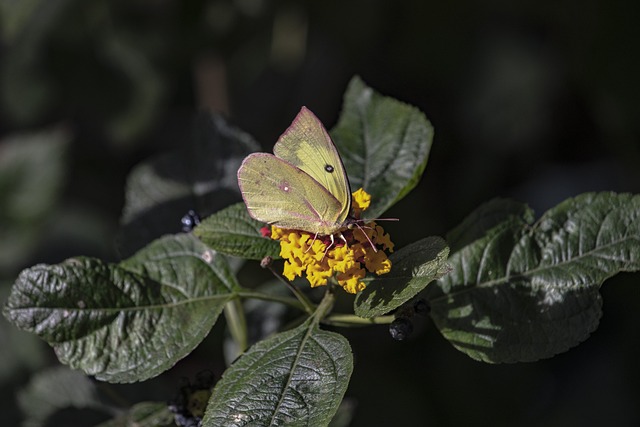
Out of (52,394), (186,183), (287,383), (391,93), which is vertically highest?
Answer: (186,183)

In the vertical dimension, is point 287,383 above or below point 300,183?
below

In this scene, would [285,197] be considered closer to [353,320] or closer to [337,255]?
[337,255]

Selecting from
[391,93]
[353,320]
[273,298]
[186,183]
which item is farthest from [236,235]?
[391,93]

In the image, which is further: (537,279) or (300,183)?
(537,279)

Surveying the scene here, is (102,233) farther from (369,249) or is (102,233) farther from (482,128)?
(369,249)

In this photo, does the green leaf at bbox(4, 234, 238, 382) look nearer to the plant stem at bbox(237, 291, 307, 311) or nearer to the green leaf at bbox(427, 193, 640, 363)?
the plant stem at bbox(237, 291, 307, 311)
